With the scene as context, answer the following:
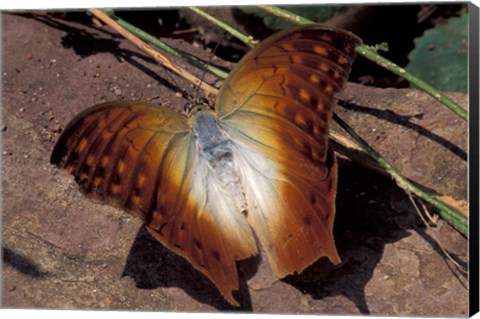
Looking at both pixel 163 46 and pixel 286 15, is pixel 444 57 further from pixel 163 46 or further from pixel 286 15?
pixel 163 46

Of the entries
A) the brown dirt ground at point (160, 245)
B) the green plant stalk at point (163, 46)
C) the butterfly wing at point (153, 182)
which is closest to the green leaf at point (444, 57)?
the brown dirt ground at point (160, 245)

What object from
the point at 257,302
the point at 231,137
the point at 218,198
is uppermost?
the point at 231,137

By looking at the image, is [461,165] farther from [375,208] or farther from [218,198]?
[218,198]

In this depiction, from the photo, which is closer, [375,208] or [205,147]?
[205,147]

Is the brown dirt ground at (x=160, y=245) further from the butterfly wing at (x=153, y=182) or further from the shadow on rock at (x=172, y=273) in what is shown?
the butterfly wing at (x=153, y=182)

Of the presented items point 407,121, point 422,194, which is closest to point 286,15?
point 407,121

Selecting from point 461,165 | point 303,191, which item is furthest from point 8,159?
point 461,165
